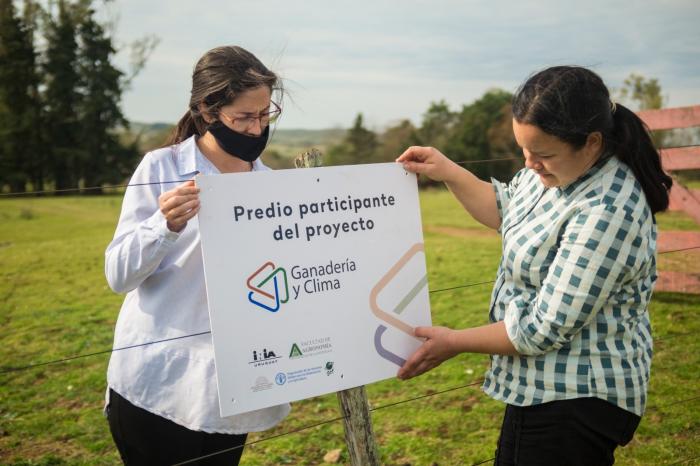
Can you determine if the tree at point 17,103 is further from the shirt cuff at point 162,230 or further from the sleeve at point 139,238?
the shirt cuff at point 162,230

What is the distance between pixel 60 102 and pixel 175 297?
37.0 meters

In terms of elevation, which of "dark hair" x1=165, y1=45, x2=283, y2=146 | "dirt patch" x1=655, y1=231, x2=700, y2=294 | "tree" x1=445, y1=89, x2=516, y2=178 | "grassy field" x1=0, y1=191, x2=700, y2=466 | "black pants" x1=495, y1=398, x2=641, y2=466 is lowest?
"grassy field" x1=0, y1=191, x2=700, y2=466

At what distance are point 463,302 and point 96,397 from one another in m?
4.45

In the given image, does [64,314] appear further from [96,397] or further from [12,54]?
[12,54]

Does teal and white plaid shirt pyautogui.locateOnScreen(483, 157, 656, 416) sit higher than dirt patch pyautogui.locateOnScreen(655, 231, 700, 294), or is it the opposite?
teal and white plaid shirt pyautogui.locateOnScreen(483, 157, 656, 416)

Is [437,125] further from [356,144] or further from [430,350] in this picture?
[430,350]

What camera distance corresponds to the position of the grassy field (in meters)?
3.89

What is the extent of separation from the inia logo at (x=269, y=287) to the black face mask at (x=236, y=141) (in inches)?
18.7

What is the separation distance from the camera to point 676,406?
429 centimetres

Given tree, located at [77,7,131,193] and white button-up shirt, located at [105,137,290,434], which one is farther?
tree, located at [77,7,131,193]

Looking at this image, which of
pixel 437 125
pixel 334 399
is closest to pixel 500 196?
pixel 334 399

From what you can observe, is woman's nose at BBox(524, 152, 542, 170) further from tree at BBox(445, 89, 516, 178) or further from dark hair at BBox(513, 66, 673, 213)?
tree at BBox(445, 89, 516, 178)

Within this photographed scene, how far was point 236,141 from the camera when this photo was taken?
200 cm

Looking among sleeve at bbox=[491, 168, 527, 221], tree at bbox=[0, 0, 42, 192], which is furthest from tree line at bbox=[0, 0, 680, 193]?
sleeve at bbox=[491, 168, 527, 221]
